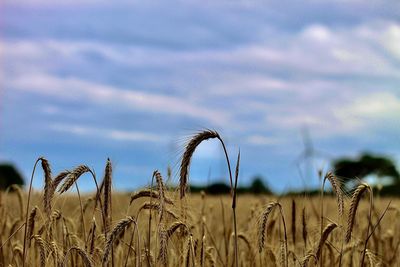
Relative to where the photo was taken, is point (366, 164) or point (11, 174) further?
point (366, 164)

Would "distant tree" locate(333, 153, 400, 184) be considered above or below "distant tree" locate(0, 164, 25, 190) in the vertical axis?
A: above

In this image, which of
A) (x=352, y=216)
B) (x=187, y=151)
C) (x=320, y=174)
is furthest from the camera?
(x=320, y=174)

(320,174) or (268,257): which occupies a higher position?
(320,174)

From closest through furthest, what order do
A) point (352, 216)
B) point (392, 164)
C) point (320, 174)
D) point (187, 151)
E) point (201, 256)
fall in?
point (187, 151)
point (352, 216)
point (201, 256)
point (320, 174)
point (392, 164)

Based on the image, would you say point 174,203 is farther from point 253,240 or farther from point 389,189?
point 389,189

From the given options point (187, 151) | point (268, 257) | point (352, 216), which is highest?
point (187, 151)

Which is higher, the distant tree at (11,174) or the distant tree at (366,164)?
the distant tree at (366,164)

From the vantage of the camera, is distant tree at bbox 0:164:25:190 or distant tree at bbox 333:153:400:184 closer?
distant tree at bbox 0:164:25:190

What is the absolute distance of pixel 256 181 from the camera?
30.2 meters

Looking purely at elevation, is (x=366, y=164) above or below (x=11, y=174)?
above

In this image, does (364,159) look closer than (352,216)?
No

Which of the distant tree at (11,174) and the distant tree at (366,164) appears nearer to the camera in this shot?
the distant tree at (11,174)

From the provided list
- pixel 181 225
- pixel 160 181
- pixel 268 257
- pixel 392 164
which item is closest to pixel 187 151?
pixel 160 181

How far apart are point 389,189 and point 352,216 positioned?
33793mm
